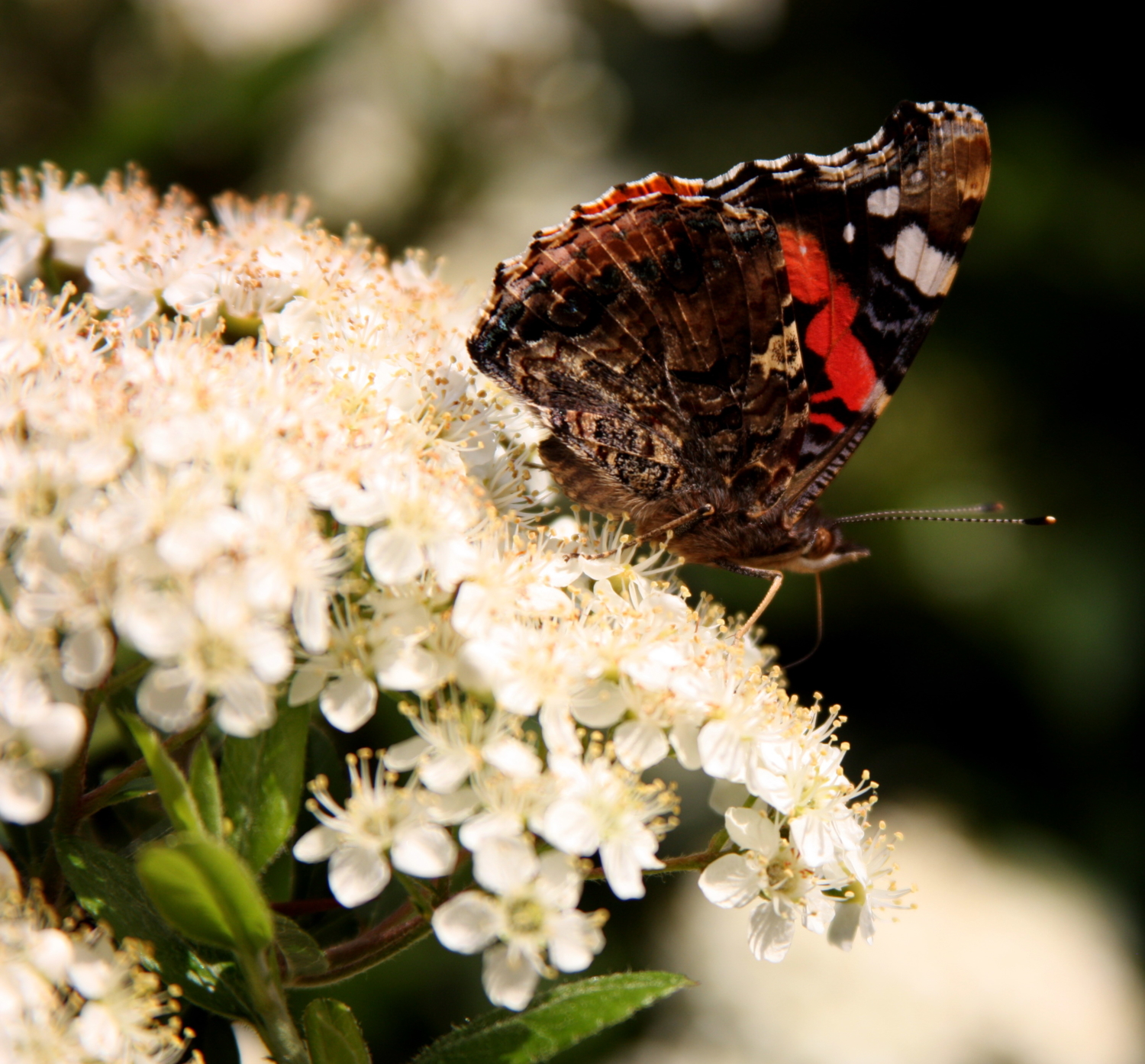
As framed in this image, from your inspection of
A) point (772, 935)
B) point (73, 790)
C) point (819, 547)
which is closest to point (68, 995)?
point (73, 790)

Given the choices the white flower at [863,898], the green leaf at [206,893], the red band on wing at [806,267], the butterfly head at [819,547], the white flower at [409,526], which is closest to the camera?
the green leaf at [206,893]

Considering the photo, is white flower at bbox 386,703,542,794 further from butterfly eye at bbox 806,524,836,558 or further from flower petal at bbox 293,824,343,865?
butterfly eye at bbox 806,524,836,558

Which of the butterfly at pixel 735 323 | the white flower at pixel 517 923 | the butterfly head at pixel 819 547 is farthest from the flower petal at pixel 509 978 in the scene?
the butterfly head at pixel 819 547

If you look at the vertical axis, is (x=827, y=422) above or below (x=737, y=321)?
below

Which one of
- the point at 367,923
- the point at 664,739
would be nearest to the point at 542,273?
the point at 664,739

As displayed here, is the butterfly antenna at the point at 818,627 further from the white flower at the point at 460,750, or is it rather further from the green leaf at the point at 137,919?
the green leaf at the point at 137,919

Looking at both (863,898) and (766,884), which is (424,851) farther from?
(863,898)

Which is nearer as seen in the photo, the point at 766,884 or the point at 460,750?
the point at 460,750
